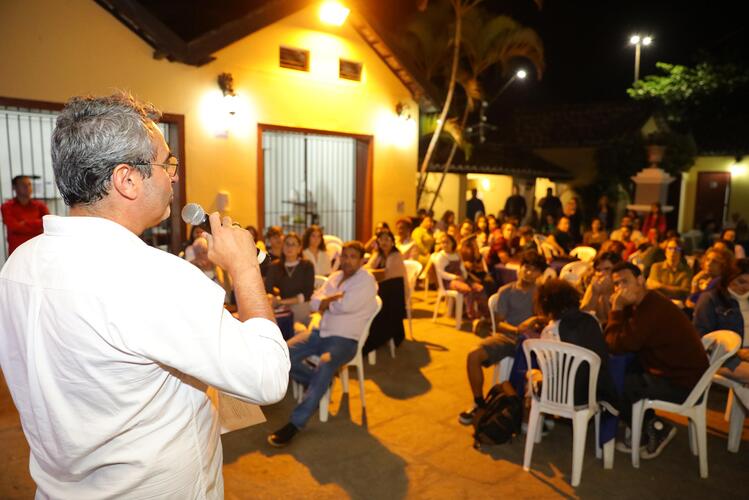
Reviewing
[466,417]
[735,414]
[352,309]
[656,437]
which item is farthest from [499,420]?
[735,414]

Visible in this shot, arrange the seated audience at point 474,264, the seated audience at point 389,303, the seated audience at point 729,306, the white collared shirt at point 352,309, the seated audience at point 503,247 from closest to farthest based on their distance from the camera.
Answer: the seated audience at point 729,306 → the white collared shirt at point 352,309 → the seated audience at point 389,303 → the seated audience at point 474,264 → the seated audience at point 503,247

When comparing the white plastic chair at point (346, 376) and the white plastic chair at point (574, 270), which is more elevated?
the white plastic chair at point (574, 270)

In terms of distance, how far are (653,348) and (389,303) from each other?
8.80 feet

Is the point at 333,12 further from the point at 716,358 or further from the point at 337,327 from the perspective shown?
the point at 716,358

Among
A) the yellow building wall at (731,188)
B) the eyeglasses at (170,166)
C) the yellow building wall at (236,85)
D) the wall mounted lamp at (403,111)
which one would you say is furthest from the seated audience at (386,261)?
the yellow building wall at (731,188)

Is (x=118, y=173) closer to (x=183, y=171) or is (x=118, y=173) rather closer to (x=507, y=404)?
(x=507, y=404)

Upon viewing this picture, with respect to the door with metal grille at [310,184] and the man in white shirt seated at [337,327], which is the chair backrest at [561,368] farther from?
the door with metal grille at [310,184]

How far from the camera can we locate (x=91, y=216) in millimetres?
1258

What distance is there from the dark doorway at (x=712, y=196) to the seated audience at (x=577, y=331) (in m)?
17.4

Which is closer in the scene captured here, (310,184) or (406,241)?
(406,241)

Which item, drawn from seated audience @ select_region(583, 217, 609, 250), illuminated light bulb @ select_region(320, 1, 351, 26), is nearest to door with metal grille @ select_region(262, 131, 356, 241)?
illuminated light bulb @ select_region(320, 1, 351, 26)

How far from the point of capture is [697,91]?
1873 centimetres

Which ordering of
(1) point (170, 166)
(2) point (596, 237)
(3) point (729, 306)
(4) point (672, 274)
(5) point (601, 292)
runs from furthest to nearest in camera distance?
1. (2) point (596, 237)
2. (4) point (672, 274)
3. (5) point (601, 292)
4. (3) point (729, 306)
5. (1) point (170, 166)

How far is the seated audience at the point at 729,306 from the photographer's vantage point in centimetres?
463
